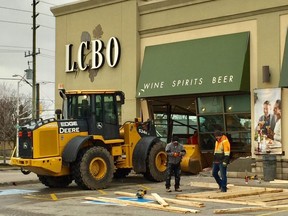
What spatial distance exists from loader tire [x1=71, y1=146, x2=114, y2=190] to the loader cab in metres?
0.93

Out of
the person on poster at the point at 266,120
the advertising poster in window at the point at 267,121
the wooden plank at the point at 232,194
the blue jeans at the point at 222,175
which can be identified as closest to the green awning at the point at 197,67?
the advertising poster in window at the point at 267,121

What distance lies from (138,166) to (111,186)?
51.2 inches

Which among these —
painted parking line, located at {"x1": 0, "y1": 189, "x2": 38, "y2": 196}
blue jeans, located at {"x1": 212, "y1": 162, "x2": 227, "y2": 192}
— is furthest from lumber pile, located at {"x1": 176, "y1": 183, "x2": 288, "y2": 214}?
painted parking line, located at {"x1": 0, "y1": 189, "x2": 38, "y2": 196}

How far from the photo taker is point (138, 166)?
19250 mm

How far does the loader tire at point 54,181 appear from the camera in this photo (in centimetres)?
1883

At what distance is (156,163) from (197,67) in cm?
514


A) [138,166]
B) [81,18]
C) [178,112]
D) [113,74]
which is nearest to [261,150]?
[138,166]

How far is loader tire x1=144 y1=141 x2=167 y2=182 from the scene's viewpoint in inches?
762

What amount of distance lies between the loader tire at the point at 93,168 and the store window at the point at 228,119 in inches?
269

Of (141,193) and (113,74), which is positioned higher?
(113,74)

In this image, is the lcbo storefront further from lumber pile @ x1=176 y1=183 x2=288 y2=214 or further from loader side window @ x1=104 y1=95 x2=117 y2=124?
lumber pile @ x1=176 y1=183 x2=288 y2=214

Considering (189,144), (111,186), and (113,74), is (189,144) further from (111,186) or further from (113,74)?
(111,186)

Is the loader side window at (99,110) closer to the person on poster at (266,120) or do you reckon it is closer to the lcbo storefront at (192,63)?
the lcbo storefront at (192,63)

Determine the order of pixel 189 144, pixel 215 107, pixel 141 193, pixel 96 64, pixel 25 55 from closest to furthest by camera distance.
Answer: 1. pixel 141 193
2. pixel 215 107
3. pixel 189 144
4. pixel 96 64
5. pixel 25 55
